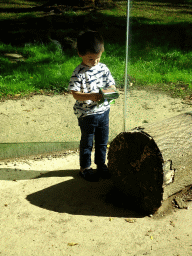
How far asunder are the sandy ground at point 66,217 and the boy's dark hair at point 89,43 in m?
1.16

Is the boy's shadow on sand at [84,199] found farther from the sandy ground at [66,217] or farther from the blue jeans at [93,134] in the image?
the blue jeans at [93,134]

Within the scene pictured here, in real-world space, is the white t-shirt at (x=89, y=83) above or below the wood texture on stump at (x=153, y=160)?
above

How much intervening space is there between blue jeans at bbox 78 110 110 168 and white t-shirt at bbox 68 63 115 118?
0.18 feet

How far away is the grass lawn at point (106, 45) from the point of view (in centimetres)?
465

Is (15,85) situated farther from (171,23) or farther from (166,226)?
(166,226)

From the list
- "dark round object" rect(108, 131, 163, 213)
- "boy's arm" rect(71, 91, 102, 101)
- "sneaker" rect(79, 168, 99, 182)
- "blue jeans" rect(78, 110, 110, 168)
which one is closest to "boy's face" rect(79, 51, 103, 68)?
"boy's arm" rect(71, 91, 102, 101)

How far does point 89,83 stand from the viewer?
2.57 meters

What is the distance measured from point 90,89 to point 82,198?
89 centimetres

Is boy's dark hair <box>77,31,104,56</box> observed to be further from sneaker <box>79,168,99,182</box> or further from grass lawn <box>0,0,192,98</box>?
grass lawn <box>0,0,192,98</box>

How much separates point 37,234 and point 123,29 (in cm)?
A: 439

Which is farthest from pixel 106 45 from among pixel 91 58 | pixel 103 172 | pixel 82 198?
pixel 82 198

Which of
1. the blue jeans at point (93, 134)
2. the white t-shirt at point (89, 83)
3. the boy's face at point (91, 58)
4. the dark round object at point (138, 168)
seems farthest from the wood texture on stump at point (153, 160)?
A: the boy's face at point (91, 58)

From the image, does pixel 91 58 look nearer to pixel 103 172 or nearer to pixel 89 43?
pixel 89 43

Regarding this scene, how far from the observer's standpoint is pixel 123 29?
5875 mm
